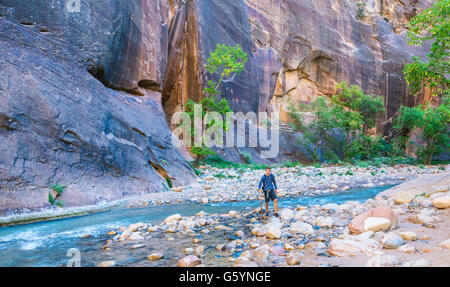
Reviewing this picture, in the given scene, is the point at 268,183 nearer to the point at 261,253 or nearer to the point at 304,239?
the point at 304,239

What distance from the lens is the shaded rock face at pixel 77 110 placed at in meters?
8.18

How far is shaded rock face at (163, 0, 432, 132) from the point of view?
22297 millimetres

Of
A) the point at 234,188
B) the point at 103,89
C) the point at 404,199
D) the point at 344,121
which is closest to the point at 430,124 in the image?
the point at 344,121

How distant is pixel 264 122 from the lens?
2989 cm

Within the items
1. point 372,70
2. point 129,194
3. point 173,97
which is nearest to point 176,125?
point 173,97

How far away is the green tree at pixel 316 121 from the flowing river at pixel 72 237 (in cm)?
2144

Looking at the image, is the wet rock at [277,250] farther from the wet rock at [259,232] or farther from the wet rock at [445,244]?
the wet rock at [445,244]

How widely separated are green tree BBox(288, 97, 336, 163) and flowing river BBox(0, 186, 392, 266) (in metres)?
21.4

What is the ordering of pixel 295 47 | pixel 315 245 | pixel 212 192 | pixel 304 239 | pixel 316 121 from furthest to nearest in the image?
pixel 295 47, pixel 316 121, pixel 212 192, pixel 304 239, pixel 315 245

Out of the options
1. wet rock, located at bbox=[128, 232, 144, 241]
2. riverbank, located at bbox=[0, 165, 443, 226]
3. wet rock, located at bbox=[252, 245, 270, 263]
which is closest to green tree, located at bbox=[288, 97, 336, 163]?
riverbank, located at bbox=[0, 165, 443, 226]

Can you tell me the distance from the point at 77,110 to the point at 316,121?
25332 mm

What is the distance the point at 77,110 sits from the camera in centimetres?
1019
